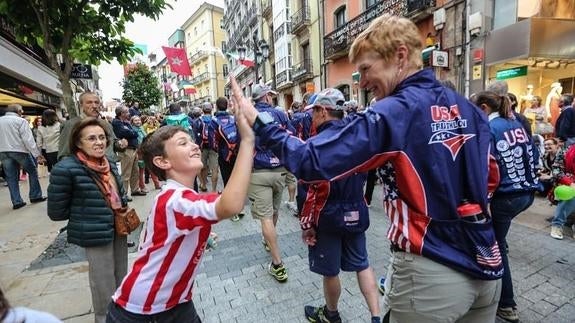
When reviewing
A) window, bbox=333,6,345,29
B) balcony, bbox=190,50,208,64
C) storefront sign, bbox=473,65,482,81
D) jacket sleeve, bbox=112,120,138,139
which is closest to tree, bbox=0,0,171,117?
jacket sleeve, bbox=112,120,138,139

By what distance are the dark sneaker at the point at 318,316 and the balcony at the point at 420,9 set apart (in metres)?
11.5

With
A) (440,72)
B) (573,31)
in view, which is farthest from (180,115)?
(573,31)

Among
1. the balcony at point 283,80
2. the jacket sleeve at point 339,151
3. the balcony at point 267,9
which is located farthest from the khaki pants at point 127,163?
the balcony at point 267,9

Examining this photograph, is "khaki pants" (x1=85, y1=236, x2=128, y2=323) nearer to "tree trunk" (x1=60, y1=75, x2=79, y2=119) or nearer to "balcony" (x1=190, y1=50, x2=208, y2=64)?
"tree trunk" (x1=60, y1=75, x2=79, y2=119)

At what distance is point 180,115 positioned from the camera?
23.4 ft

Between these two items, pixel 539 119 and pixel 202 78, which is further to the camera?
pixel 202 78

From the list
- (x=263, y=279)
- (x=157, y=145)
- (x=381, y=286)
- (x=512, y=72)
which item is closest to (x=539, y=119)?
(x=512, y=72)

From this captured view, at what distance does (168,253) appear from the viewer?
1.57m

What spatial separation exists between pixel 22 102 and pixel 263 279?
14013 millimetres

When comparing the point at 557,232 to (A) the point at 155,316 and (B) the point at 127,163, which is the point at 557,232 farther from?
(B) the point at 127,163

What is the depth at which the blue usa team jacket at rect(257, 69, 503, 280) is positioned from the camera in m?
1.23

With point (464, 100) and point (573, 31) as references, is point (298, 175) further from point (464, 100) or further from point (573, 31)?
point (573, 31)

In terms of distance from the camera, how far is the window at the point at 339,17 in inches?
690

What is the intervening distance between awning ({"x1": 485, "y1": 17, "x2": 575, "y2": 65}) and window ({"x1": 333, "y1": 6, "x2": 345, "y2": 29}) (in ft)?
31.8
